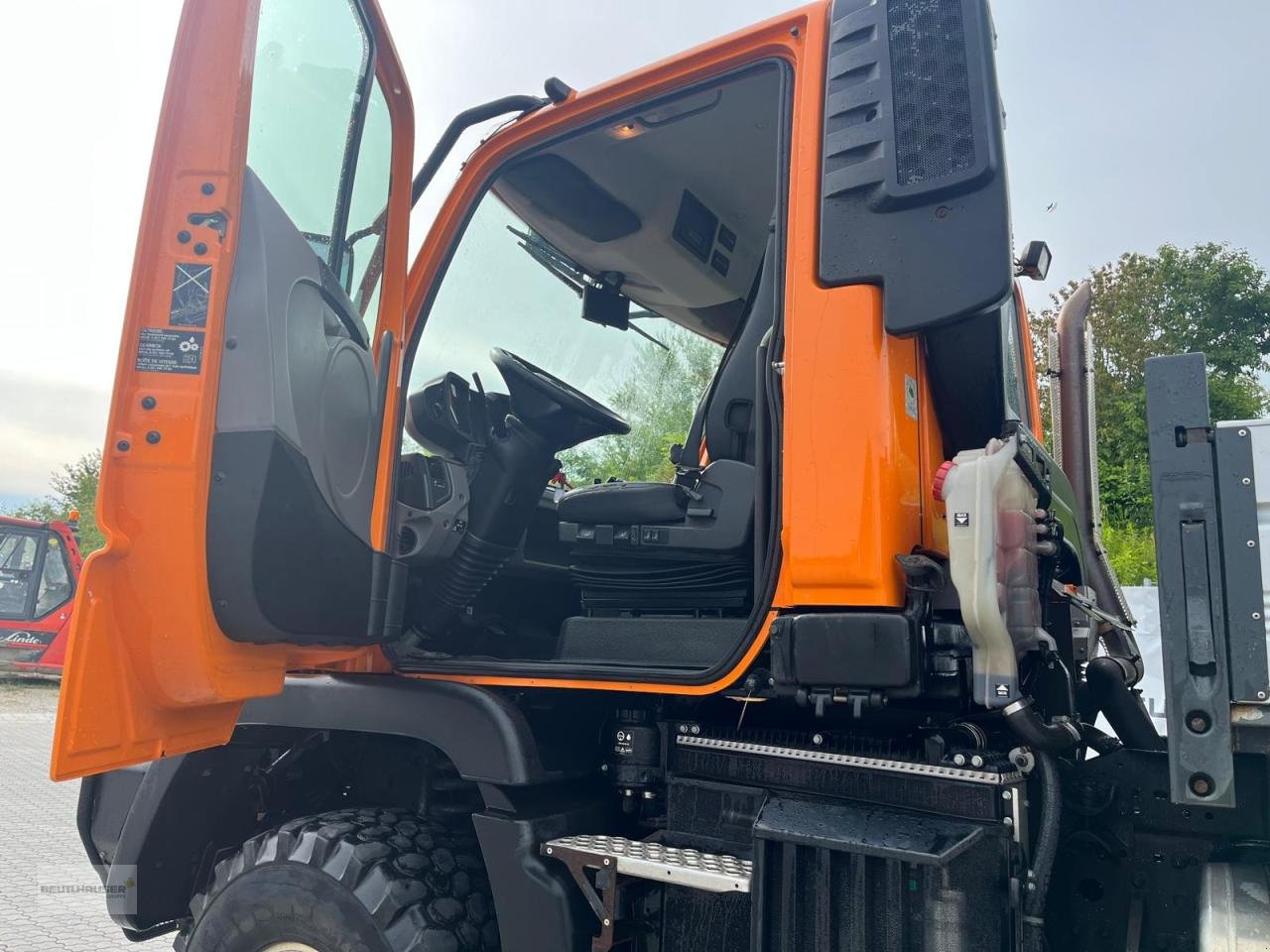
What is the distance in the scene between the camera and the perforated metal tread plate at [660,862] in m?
1.90

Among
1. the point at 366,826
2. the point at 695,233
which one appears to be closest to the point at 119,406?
the point at 366,826

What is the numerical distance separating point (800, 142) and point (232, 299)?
1287 mm

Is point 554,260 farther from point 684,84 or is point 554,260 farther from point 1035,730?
point 1035,730

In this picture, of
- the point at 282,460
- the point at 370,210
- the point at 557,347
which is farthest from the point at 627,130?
the point at 282,460

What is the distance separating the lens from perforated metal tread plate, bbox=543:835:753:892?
1900 mm

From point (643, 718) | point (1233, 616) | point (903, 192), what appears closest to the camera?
point (1233, 616)

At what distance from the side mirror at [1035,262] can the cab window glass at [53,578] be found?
15.1 m

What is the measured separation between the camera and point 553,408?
257 centimetres

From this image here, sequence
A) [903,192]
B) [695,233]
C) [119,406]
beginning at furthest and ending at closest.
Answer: [695,233]
[119,406]
[903,192]

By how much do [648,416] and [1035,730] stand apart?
133cm

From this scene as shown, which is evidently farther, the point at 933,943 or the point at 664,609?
the point at 664,609

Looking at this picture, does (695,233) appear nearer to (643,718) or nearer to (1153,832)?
(643,718)

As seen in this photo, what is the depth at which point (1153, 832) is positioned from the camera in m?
2.10

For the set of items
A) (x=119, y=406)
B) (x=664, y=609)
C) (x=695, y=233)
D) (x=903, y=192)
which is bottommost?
(x=664, y=609)
